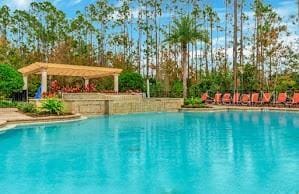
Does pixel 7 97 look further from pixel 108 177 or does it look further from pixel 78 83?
pixel 108 177

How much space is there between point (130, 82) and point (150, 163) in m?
18.8

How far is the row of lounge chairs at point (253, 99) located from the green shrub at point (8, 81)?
10108 millimetres

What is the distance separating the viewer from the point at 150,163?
6.20 metres

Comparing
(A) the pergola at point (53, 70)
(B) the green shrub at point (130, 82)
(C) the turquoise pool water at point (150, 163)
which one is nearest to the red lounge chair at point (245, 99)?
(B) the green shrub at point (130, 82)

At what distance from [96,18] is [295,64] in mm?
15121

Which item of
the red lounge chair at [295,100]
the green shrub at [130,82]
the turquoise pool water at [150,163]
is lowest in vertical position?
the turquoise pool water at [150,163]

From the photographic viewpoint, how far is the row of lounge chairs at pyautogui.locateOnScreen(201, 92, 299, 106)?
64.5 ft

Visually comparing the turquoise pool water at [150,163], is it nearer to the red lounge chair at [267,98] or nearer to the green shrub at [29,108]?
the green shrub at [29,108]

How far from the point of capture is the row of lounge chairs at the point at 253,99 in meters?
19.7

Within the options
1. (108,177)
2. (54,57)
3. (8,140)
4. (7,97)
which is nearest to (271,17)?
(54,57)

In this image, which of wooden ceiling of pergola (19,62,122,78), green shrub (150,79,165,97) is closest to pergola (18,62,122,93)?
wooden ceiling of pergola (19,62,122,78)

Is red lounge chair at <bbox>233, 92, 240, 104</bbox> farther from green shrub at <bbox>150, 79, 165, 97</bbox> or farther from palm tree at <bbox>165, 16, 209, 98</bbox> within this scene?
green shrub at <bbox>150, 79, 165, 97</bbox>

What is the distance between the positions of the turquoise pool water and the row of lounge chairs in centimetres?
1013

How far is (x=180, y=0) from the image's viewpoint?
101ft
